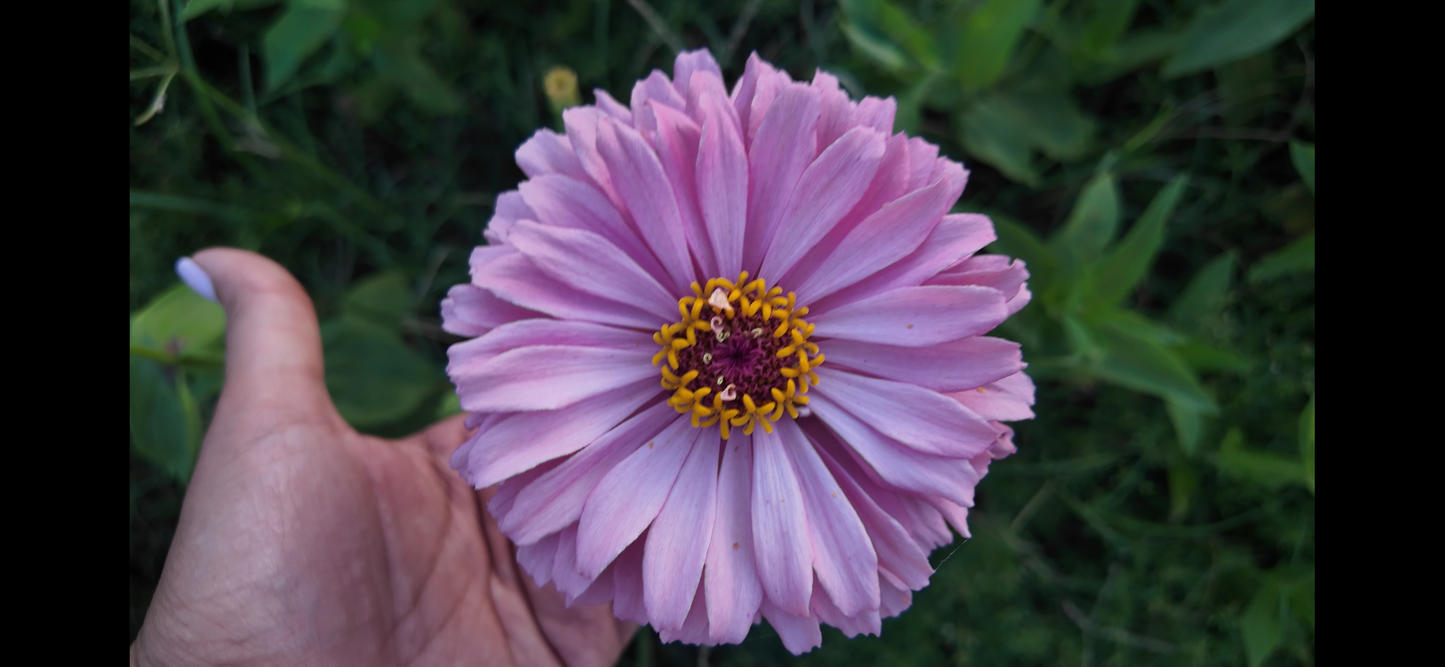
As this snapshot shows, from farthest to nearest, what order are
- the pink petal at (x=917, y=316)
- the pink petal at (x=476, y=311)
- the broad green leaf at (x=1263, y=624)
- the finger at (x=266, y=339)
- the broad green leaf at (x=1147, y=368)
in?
the broad green leaf at (x=1263, y=624) < the broad green leaf at (x=1147, y=368) < the finger at (x=266, y=339) < the pink petal at (x=476, y=311) < the pink petal at (x=917, y=316)

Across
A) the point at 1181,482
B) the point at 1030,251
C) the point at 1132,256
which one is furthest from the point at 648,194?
the point at 1181,482

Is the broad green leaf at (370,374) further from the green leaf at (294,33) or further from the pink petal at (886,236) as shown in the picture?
the pink petal at (886,236)

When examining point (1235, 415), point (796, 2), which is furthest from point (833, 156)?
point (1235, 415)

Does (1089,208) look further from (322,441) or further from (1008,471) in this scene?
(322,441)

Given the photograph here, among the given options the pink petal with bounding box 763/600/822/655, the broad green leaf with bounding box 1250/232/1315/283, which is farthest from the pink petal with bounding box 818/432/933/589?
the broad green leaf with bounding box 1250/232/1315/283

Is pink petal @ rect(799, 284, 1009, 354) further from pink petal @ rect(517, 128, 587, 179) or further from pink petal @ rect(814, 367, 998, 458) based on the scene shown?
pink petal @ rect(517, 128, 587, 179)

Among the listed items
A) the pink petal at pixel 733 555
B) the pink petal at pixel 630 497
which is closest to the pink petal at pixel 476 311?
the pink petal at pixel 630 497
